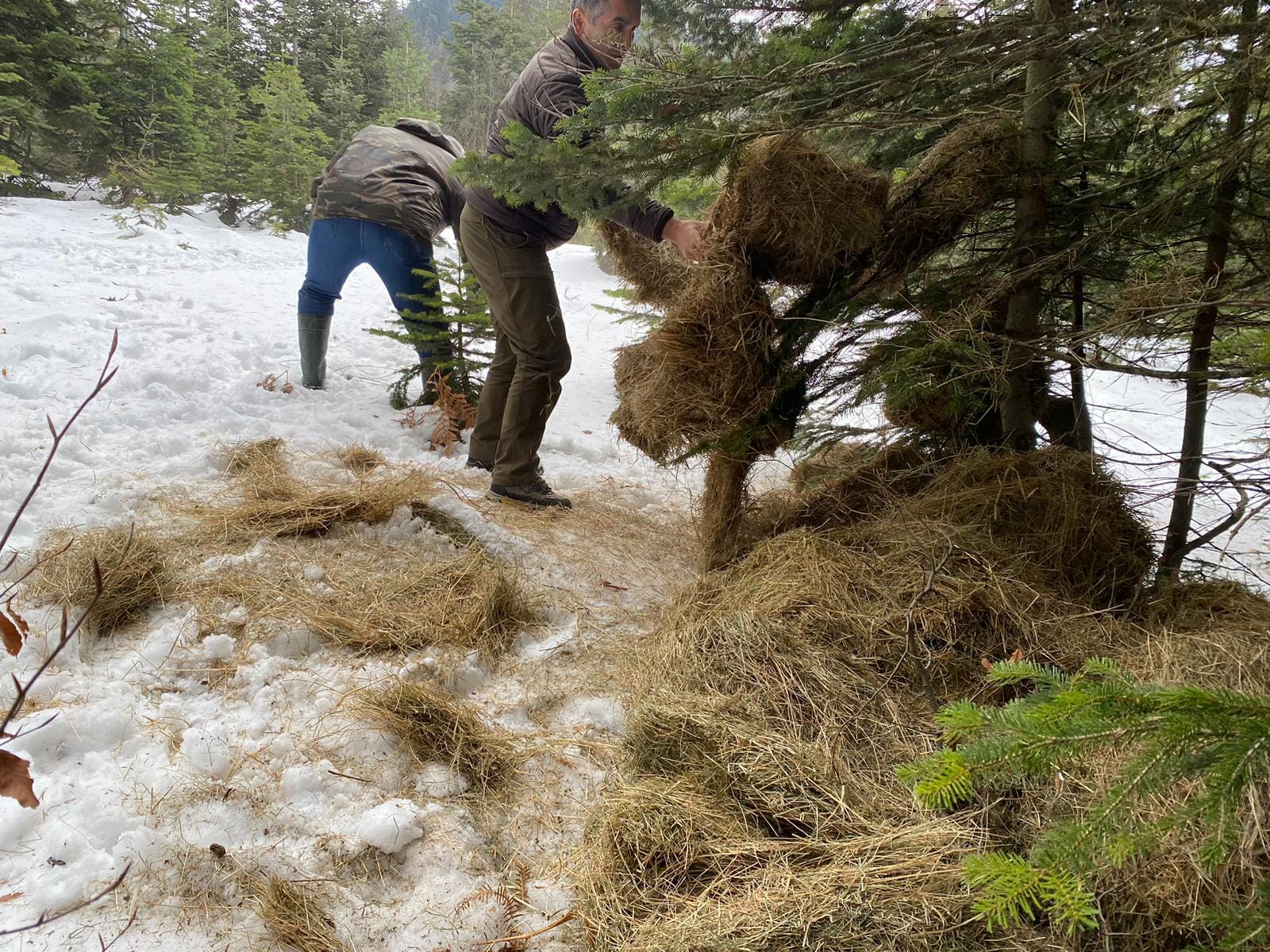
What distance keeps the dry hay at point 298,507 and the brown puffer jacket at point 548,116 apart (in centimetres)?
157

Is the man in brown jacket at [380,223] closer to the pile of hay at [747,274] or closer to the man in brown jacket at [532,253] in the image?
the man in brown jacket at [532,253]

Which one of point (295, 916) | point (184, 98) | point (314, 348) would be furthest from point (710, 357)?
point (184, 98)

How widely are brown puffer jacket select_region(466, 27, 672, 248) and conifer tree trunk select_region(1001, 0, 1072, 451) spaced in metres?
1.49

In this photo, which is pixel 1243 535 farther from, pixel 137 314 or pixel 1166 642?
pixel 137 314

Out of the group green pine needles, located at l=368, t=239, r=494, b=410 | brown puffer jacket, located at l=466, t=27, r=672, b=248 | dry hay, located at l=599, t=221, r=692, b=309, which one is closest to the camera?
brown puffer jacket, located at l=466, t=27, r=672, b=248

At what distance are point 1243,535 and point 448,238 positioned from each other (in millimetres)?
16329

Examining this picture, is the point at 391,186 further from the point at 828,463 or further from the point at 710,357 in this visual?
the point at 828,463

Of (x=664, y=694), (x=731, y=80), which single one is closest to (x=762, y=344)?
(x=731, y=80)

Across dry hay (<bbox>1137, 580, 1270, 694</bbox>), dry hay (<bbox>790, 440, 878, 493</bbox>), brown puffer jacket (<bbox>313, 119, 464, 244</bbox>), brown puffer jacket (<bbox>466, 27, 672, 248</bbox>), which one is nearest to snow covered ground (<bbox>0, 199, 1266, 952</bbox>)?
dry hay (<bbox>1137, 580, 1270, 694</bbox>)

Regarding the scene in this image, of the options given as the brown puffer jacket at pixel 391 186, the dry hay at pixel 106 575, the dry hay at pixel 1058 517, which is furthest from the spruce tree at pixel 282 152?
the dry hay at pixel 1058 517

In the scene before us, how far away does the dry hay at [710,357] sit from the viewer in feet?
8.93

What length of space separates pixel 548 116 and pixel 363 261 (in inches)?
86.9

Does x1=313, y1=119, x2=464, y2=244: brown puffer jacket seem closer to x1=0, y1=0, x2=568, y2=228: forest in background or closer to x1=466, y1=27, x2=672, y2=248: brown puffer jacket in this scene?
x1=466, y1=27, x2=672, y2=248: brown puffer jacket

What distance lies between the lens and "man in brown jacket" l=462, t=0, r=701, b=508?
329cm
